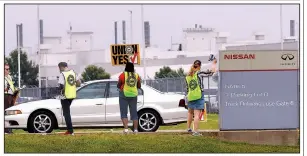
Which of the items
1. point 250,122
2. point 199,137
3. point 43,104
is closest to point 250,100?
point 250,122

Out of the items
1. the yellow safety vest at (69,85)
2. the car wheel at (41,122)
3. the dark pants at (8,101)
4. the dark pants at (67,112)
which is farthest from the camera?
the dark pants at (8,101)

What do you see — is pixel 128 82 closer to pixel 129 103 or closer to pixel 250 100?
pixel 129 103

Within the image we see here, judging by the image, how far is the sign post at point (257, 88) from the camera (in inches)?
771

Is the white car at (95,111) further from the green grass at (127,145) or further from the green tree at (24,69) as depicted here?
the green tree at (24,69)

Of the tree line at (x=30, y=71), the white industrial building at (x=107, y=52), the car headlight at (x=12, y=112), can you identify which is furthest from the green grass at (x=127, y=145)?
the white industrial building at (x=107, y=52)

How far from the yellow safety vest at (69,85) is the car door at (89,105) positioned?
1.63 m

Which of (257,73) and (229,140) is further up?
(257,73)

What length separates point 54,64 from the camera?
87.9m

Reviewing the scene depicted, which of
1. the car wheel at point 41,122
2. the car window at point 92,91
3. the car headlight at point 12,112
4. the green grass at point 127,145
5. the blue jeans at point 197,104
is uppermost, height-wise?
the car window at point 92,91

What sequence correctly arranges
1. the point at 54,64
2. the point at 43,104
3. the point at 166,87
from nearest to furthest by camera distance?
the point at 43,104
the point at 166,87
the point at 54,64

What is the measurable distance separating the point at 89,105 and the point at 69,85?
180 cm

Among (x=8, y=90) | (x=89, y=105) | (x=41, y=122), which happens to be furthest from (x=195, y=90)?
(x=8, y=90)

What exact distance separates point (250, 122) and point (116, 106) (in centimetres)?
310

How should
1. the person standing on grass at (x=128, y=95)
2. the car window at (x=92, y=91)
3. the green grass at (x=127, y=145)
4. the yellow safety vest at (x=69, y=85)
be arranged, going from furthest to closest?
the car window at (x=92, y=91)
the person standing on grass at (x=128, y=95)
the yellow safety vest at (x=69, y=85)
the green grass at (x=127, y=145)
